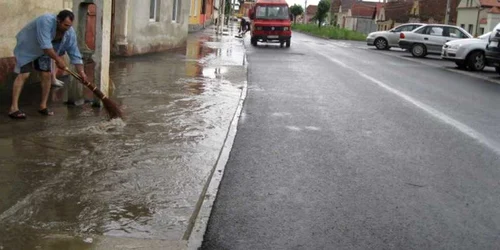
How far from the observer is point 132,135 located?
25.0 ft

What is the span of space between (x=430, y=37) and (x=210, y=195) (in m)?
25.8

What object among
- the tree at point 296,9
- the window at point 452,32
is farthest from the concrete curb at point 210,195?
the tree at point 296,9

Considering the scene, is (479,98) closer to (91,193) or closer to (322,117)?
(322,117)

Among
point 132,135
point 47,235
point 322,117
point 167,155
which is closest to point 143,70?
point 322,117

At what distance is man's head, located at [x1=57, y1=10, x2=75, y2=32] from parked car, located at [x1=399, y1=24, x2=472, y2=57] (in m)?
24.1

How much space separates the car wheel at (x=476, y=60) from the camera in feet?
71.5

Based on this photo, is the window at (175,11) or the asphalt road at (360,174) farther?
the window at (175,11)

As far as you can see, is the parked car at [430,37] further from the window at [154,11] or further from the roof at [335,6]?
the roof at [335,6]

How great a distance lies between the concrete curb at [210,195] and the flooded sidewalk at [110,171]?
6 cm

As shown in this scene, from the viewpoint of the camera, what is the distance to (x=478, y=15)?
5394 cm

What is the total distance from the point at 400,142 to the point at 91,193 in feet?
14.7

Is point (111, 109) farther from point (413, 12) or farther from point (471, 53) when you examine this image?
point (413, 12)

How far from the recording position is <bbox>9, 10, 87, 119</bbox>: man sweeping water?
7652mm

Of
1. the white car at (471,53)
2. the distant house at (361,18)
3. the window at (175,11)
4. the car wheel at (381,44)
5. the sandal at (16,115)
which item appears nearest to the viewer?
the sandal at (16,115)
